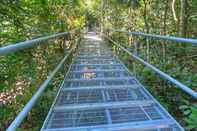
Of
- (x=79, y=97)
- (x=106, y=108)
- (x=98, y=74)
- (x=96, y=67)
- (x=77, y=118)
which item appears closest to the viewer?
(x=77, y=118)

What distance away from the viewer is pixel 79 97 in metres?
3.17

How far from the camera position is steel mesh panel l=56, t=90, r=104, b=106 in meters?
3.02

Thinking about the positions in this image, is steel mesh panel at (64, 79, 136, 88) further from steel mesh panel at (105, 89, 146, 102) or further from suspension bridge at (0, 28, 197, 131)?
steel mesh panel at (105, 89, 146, 102)

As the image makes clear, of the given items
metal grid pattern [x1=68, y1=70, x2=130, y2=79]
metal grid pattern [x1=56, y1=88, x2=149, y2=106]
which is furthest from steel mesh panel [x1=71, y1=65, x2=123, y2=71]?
metal grid pattern [x1=56, y1=88, x2=149, y2=106]

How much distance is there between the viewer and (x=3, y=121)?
2.74 metres

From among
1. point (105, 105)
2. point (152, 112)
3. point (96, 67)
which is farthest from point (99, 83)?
point (152, 112)

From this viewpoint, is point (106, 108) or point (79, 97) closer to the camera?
point (106, 108)

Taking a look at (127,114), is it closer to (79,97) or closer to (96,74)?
(79,97)

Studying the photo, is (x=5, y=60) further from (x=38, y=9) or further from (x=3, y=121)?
(x=38, y=9)

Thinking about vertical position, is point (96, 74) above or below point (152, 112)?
above

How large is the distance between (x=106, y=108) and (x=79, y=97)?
470 mm

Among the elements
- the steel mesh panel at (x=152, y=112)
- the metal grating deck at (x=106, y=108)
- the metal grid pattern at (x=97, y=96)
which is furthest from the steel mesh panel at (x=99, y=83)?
the steel mesh panel at (x=152, y=112)

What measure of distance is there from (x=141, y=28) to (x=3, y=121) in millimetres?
6712

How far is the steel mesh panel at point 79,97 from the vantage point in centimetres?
302
